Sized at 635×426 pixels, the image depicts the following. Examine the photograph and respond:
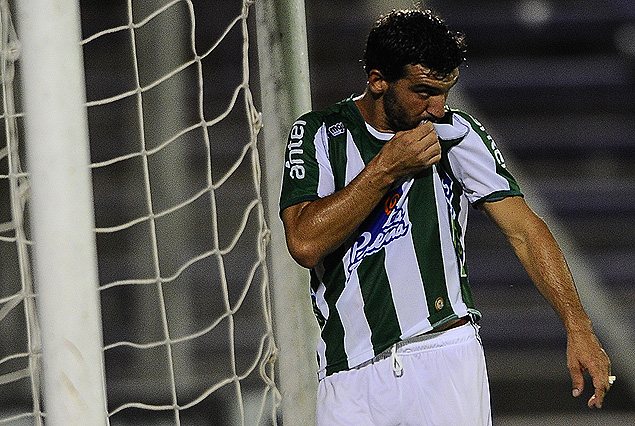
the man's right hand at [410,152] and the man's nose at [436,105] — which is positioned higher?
the man's nose at [436,105]

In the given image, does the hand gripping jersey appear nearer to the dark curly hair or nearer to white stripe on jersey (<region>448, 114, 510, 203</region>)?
white stripe on jersey (<region>448, 114, 510, 203</region>)

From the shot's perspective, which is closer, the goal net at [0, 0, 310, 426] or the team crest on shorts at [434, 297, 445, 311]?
the team crest on shorts at [434, 297, 445, 311]

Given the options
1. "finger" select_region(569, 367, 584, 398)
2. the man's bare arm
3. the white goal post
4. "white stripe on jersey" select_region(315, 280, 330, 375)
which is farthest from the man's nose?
the white goal post

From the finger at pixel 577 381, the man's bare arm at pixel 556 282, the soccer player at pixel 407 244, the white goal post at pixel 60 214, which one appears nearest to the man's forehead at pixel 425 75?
the soccer player at pixel 407 244

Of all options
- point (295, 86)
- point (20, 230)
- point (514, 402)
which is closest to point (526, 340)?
point (514, 402)

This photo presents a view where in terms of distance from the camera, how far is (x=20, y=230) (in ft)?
6.16

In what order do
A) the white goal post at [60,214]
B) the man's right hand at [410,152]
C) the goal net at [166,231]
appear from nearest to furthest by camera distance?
1. the man's right hand at [410,152]
2. the white goal post at [60,214]
3. the goal net at [166,231]

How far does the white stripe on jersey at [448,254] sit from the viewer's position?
1624 mm

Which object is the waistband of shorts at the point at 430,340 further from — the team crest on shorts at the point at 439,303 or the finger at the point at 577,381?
the finger at the point at 577,381

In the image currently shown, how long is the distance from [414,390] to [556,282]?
0.98 feet

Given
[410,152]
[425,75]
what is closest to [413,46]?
[425,75]

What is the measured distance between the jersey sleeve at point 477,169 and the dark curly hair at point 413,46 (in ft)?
0.47

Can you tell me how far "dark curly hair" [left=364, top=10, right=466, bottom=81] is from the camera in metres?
1.54

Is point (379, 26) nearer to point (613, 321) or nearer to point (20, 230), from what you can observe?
point (20, 230)
